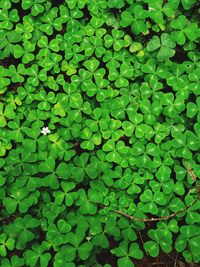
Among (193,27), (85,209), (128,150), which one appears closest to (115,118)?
(128,150)

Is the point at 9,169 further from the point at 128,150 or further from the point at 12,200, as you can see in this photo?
the point at 128,150

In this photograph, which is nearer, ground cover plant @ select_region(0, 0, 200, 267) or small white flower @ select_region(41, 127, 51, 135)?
ground cover plant @ select_region(0, 0, 200, 267)

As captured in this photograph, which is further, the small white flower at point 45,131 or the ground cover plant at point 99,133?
the small white flower at point 45,131

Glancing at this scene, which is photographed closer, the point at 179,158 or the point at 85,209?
the point at 85,209

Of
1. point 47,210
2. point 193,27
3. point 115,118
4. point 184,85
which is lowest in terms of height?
point 47,210

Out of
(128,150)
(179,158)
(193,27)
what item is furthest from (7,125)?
(193,27)

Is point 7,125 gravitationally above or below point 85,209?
above
